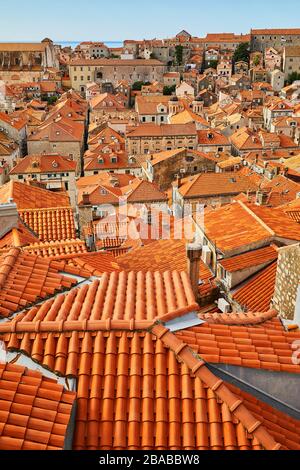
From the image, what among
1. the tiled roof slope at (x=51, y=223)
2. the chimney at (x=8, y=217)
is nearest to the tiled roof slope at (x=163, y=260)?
the tiled roof slope at (x=51, y=223)

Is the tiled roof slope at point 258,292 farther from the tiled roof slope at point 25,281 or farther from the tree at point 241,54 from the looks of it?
the tree at point 241,54

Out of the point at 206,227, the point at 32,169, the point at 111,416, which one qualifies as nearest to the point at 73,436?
the point at 111,416

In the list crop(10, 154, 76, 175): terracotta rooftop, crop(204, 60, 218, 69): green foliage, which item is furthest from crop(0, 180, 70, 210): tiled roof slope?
crop(204, 60, 218, 69): green foliage

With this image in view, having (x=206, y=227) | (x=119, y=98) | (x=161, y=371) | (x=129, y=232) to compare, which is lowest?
(x=129, y=232)

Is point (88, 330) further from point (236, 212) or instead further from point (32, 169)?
point (32, 169)

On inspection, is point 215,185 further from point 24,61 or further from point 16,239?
point 24,61

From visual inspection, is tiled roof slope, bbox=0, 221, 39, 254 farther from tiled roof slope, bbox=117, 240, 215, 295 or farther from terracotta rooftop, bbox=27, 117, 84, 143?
terracotta rooftop, bbox=27, 117, 84, 143
